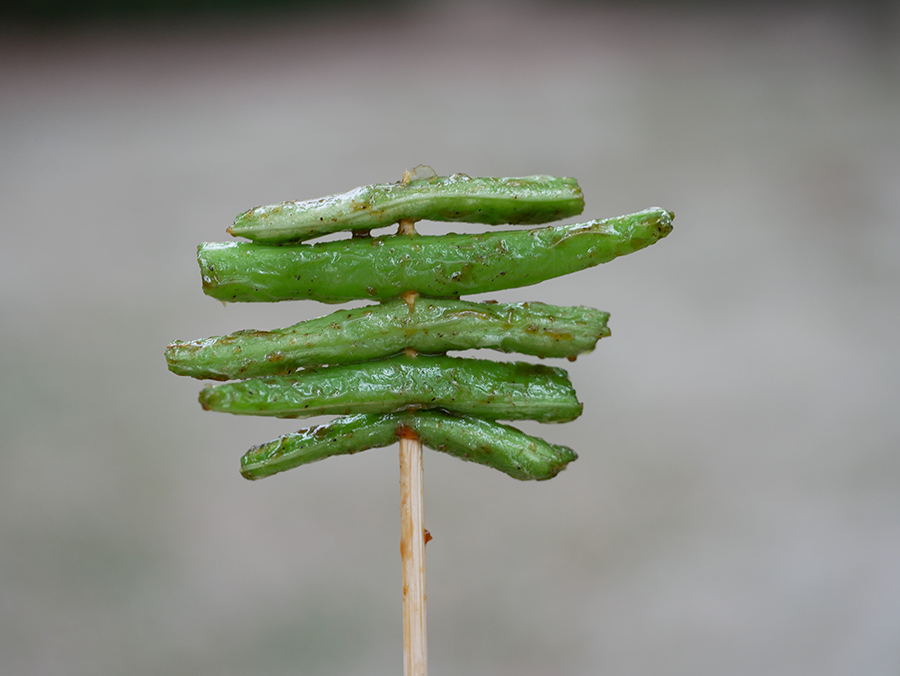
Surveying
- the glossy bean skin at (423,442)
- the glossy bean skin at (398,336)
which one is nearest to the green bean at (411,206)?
the glossy bean skin at (398,336)

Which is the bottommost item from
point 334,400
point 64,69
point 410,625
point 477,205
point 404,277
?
point 410,625

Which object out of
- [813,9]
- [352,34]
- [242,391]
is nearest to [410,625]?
[242,391]

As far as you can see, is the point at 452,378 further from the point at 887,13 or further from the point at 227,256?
the point at 887,13

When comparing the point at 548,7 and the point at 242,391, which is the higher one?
the point at 548,7

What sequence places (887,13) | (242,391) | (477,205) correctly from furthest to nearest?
(887,13) < (477,205) < (242,391)

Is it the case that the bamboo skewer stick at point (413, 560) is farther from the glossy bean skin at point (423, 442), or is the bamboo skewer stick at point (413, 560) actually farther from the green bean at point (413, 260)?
the green bean at point (413, 260)

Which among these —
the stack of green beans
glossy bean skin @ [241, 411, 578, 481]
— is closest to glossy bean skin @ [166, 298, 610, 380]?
the stack of green beans
